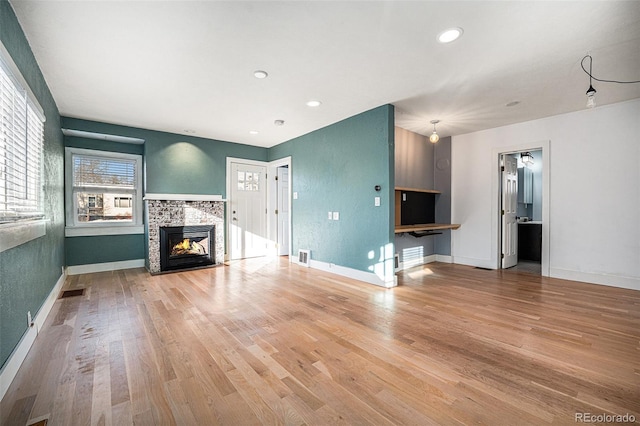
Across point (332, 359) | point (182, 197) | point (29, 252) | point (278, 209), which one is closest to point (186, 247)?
point (182, 197)

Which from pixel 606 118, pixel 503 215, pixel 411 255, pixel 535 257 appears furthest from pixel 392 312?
pixel 535 257

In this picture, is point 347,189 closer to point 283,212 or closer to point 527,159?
point 283,212

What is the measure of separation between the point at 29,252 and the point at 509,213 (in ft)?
22.2

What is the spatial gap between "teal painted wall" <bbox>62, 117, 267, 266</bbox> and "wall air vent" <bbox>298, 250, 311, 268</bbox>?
2.07 meters

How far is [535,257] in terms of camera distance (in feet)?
19.2

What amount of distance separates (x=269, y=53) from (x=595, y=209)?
16.3 feet

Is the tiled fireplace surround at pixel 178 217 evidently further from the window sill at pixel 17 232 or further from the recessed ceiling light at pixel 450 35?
the recessed ceiling light at pixel 450 35

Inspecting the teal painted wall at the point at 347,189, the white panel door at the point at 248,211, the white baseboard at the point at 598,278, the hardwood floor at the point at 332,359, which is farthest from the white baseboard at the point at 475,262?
the white panel door at the point at 248,211

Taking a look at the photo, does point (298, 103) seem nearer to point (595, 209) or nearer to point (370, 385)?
point (370, 385)

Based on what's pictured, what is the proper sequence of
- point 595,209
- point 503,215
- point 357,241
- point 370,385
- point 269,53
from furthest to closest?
point 503,215 < point 357,241 < point 595,209 < point 269,53 < point 370,385

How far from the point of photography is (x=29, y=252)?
2.37 metres

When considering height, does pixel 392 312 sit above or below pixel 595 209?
below

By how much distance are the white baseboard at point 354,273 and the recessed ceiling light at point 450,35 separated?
8.60 feet

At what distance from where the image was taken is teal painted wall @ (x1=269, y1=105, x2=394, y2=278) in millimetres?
3918
